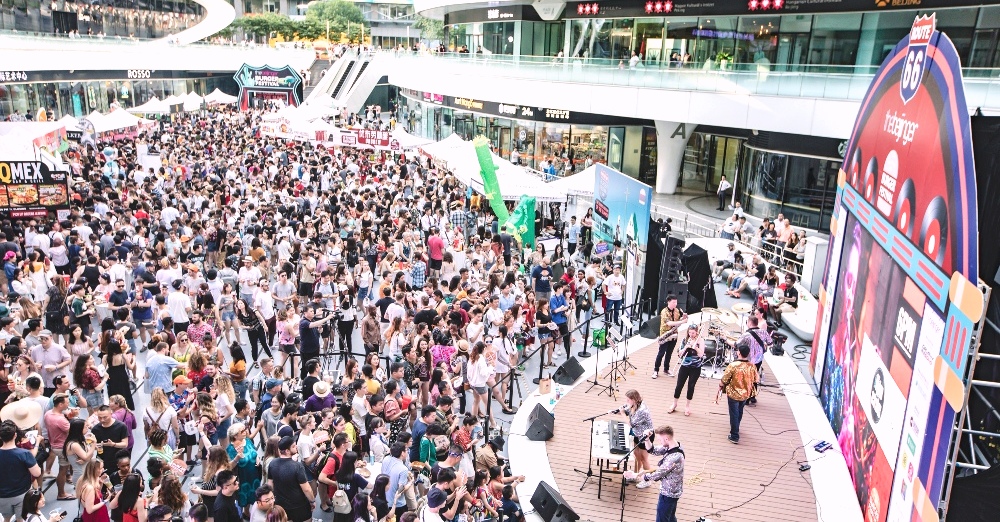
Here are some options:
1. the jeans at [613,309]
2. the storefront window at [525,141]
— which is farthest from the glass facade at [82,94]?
the jeans at [613,309]

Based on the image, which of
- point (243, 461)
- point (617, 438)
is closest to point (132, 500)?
point (243, 461)

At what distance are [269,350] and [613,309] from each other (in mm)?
6735

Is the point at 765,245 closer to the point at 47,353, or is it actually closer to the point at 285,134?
the point at 47,353

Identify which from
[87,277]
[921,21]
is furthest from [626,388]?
[87,277]

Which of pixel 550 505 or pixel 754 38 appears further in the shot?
pixel 754 38

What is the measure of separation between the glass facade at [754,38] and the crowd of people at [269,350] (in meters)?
11.6

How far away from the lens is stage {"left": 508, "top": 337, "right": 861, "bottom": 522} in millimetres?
9594

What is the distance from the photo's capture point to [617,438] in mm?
9961

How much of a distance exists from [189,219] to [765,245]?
15303mm

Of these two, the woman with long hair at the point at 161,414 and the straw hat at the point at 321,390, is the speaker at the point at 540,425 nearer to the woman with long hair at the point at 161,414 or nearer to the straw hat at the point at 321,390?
the straw hat at the point at 321,390

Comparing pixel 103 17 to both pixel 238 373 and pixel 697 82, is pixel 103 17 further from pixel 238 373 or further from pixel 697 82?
pixel 238 373

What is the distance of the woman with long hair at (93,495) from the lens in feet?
24.0

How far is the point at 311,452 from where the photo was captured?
8.37 meters

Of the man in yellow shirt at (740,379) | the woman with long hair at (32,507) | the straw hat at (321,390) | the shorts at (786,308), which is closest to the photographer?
the woman with long hair at (32,507)
